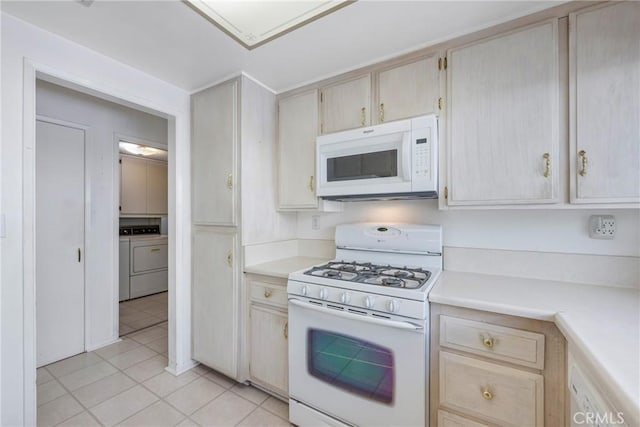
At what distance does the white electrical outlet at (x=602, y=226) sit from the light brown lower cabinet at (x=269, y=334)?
1726mm

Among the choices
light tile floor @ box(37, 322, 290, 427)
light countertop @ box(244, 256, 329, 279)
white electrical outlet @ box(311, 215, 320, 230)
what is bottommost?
light tile floor @ box(37, 322, 290, 427)

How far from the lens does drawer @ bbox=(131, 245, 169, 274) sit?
397 centimetres

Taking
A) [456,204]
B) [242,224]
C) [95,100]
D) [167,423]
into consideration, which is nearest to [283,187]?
[242,224]

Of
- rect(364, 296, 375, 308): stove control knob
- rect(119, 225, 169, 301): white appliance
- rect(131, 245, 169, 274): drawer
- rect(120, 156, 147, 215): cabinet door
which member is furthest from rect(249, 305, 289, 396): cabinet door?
rect(120, 156, 147, 215): cabinet door

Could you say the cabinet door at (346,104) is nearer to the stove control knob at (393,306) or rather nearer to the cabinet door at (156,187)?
the stove control knob at (393,306)

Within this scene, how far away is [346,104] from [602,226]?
1594mm

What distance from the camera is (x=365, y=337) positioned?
1387mm

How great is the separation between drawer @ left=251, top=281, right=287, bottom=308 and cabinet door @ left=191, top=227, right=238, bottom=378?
0.15m

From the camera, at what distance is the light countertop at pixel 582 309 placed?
682 millimetres

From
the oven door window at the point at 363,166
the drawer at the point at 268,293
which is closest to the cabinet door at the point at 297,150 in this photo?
the oven door window at the point at 363,166

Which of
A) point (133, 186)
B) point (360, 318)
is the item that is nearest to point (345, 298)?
point (360, 318)

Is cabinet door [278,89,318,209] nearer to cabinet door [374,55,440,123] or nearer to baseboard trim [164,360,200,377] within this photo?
cabinet door [374,55,440,123]

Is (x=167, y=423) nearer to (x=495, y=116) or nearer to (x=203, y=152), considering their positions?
(x=203, y=152)

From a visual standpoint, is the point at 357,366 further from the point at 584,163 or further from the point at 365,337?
the point at 584,163
